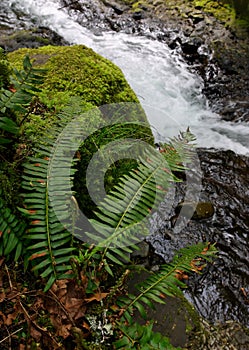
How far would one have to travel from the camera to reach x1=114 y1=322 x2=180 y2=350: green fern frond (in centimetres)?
175

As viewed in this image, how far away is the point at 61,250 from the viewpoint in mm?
2053

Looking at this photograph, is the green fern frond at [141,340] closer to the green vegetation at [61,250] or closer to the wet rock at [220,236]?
the green vegetation at [61,250]

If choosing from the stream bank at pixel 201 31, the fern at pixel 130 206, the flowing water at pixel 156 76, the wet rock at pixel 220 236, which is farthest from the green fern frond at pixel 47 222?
the stream bank at pixel 201 31

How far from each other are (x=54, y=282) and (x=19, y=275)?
0.25 metres

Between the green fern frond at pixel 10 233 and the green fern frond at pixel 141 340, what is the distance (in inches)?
29.7

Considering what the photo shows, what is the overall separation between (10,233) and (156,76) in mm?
6600

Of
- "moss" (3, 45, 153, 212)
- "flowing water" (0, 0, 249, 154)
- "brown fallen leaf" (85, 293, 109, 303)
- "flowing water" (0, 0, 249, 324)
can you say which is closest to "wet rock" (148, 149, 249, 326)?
"flowing water" (0, 0, 249, 324)

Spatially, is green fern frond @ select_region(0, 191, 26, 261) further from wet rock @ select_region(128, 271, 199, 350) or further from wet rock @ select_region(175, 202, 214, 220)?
wet rock @ select_region(175, 202, 214, 220)

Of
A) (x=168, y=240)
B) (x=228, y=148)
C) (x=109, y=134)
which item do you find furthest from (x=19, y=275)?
(x=228, y=148)

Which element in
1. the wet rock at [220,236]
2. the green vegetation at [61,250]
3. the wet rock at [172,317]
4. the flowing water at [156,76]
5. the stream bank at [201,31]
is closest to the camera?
the green vegetation at [61,250]

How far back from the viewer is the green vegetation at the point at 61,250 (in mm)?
1907

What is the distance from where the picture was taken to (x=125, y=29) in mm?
9375

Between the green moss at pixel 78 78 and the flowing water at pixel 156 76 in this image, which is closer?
the green moss at pixel 78 78

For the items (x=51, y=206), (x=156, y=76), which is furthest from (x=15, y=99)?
(x=156, y=76)
